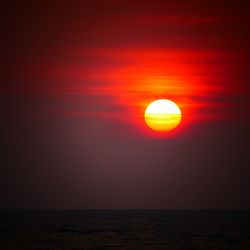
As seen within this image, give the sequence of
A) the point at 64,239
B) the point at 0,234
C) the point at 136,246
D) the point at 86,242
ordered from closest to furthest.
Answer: the point at 136,246, the point at 86,242, the point at 64,239, the point at 0,234

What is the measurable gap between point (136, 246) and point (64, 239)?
519 inches

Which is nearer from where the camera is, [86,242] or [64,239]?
[86,242]

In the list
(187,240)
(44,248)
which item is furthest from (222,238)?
(44,248)

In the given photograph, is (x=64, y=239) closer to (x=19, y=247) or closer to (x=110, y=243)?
(x=110, y=243)

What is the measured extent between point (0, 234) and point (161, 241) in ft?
75.5

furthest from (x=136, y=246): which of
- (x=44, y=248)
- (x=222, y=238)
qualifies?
(x=222, y=238)

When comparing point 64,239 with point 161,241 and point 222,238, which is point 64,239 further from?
point 222,238

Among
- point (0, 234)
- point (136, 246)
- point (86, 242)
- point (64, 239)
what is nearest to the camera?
point (136, 246)

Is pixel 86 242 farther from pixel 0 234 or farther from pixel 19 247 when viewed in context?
pixel 0 234

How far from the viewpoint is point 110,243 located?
70.9 m

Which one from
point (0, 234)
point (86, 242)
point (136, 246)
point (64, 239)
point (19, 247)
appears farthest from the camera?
point (0, 234)

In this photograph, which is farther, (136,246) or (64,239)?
(64,239)

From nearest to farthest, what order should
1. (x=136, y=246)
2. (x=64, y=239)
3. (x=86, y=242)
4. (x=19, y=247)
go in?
(x=19, y=247) → (x=136, y=246) → (x=86, y=242) → (x=64, y=239)

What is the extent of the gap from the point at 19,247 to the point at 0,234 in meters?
20.1
